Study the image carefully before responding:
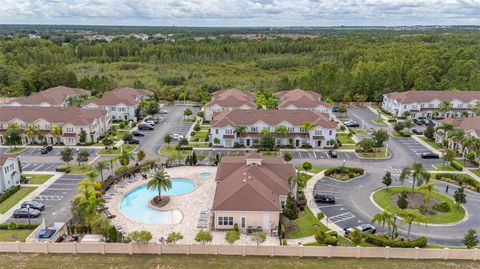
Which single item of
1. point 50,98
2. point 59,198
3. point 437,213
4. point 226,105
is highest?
point 50,98

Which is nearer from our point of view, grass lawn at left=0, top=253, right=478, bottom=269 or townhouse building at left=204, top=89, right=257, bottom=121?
grass lawn at left=0, top=253, right=478, bottom=269

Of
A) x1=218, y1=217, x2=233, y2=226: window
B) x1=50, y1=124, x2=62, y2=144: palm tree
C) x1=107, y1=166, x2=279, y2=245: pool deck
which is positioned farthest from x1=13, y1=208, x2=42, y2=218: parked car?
x1=50, y1=124, x2=62, y2=144: palm tree

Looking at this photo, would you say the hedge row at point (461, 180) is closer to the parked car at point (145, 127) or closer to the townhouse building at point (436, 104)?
the townhouse building at point (436, 104)

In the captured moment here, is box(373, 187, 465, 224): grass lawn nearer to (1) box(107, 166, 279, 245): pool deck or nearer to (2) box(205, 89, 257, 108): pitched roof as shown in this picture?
(1) box(107, 166, 279, 245): pool deck

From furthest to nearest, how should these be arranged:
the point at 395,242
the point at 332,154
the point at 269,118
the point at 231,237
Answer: the point at 269,118, the point at 332,154, the point at 395,242, the point at 231,237

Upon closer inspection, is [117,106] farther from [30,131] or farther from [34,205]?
[34,205]

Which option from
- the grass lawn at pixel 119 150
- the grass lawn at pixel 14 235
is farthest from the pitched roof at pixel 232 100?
the grass lawn at pixel 14 235

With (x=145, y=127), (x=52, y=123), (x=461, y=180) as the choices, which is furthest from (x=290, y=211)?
(x=52, y=123)
